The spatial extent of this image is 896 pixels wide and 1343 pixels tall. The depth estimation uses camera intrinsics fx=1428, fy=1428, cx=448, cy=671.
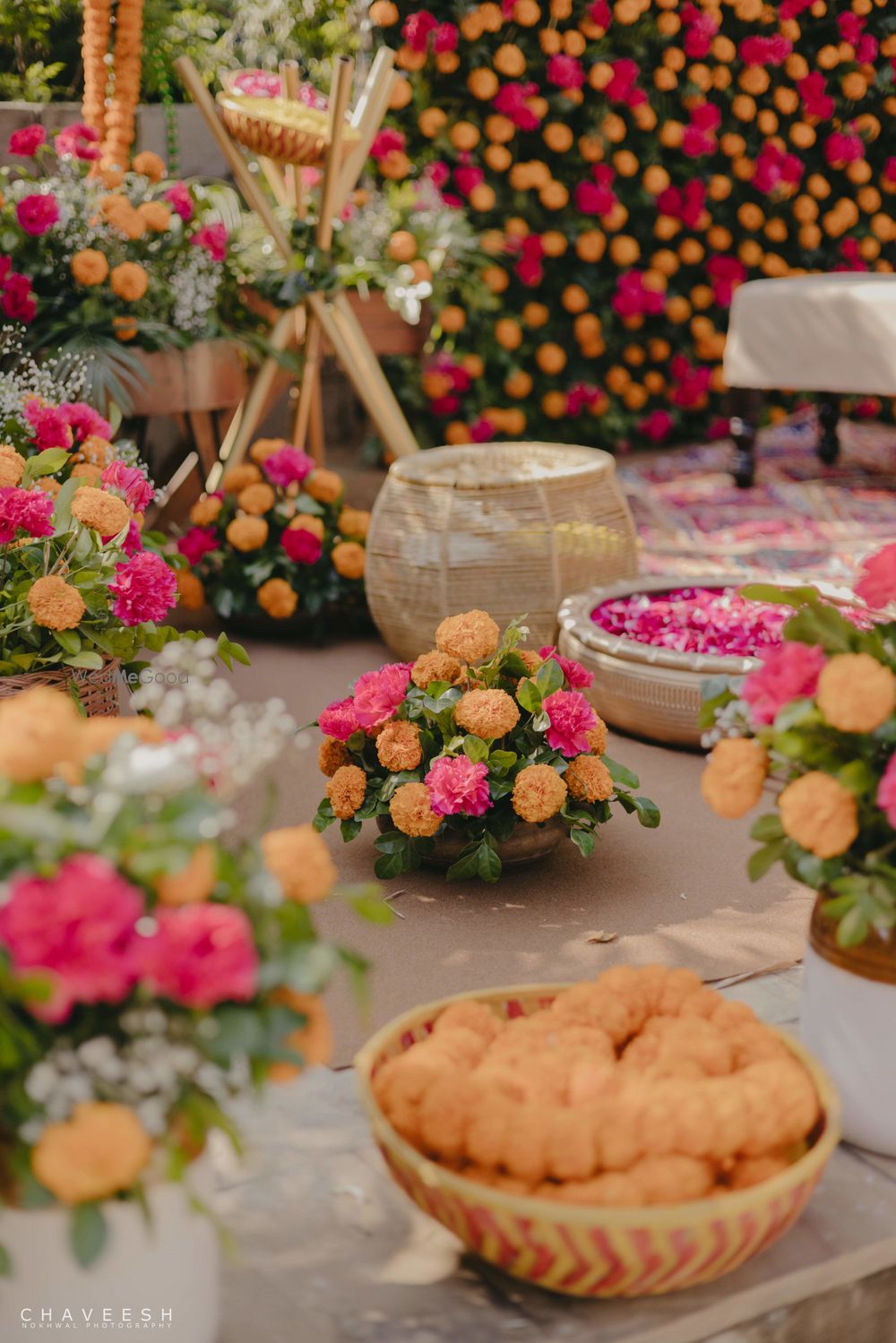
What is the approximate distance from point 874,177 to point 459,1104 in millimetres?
5283

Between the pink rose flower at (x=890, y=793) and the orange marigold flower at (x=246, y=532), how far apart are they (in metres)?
2.20

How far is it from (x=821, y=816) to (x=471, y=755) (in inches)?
29.5

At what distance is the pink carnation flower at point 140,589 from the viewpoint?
1863 mm

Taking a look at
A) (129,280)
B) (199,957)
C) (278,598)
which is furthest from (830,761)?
(129,280)

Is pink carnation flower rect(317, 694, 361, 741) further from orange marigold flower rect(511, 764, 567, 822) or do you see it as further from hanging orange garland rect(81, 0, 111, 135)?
hanging orange garland rect(81, 0, 111, 135)

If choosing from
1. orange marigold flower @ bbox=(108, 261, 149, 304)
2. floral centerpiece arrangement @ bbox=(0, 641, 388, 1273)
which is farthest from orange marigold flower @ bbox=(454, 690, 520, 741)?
orange marigold flower @ bbox=(108, 261, 149, 304)

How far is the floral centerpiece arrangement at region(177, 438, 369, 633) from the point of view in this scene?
→ 313 centimetres

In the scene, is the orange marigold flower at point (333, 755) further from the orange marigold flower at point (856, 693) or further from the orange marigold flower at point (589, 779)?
the orange marigold flower at point (856, 693)

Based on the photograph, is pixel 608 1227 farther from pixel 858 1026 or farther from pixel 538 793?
pixel 538 793

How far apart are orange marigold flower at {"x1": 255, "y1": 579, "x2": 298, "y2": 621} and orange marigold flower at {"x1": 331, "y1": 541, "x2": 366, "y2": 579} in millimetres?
123

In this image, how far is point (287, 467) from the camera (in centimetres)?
321

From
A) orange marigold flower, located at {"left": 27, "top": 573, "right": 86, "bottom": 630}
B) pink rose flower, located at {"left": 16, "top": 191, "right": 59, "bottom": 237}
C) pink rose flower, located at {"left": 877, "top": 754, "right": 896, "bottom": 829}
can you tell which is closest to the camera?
pink rose flower, located at {"left": 877, "top": 754, "right": 896, "bottom": 829}

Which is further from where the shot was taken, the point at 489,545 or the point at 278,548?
the point at 278,548

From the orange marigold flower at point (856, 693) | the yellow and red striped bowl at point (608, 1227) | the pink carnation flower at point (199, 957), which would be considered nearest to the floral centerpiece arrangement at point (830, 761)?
the orange marigold flower at point (856, 693)
